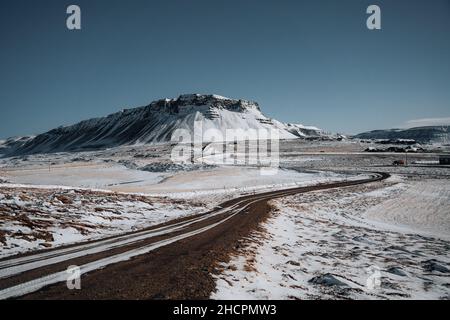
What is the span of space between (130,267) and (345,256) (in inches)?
365

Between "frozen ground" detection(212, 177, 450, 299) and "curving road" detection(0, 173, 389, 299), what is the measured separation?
846mm

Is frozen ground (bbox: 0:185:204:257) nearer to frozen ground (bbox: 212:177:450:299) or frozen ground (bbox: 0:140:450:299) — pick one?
frozen ground (bbox: 0:140:450:299)

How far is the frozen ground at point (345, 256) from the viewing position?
8594mm

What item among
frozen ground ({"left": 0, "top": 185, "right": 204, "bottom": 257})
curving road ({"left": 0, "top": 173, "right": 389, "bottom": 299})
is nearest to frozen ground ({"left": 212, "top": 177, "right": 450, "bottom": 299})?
curving road ({"left": 0, "top": 173, "right": 389, "bottom": 299})

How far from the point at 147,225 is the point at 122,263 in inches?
310

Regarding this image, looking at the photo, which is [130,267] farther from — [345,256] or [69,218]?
[69,218]

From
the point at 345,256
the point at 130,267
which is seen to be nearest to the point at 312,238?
the point at 345,256

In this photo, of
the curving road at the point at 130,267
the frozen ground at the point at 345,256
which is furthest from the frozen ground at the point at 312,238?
the curving road at the point at 130,267

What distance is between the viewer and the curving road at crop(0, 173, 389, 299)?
701 cm

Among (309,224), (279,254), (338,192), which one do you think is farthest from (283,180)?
(279,254)

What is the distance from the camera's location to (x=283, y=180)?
51.2m

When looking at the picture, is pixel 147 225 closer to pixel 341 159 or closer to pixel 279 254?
pixel 279 254

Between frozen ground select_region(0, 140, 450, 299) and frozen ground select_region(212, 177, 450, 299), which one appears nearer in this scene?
frozen ground select_region(212, 177, 450, 299)

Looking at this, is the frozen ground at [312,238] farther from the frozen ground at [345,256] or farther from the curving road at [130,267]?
the curving road at [130,267]
